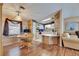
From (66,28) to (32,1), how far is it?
0.92 m

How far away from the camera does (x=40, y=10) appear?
2371mm

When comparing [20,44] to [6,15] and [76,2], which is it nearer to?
[6,15]

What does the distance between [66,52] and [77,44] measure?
1.20ft

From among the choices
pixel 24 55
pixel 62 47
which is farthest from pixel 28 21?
pixel 62 47

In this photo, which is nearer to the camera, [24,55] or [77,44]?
[24,55]

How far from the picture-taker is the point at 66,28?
7.86 feet

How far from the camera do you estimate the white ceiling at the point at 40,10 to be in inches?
90.2

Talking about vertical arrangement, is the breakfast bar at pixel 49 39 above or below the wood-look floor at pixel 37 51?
above

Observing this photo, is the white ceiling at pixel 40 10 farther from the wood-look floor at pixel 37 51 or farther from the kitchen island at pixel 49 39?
the wood-look floor at pixel 37 51

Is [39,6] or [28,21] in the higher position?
[39,6]

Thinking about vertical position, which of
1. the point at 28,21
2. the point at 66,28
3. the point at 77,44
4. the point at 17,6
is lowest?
the point at 77,44

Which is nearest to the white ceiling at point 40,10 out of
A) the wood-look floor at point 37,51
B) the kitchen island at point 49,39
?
the kitchen island at point 49,39

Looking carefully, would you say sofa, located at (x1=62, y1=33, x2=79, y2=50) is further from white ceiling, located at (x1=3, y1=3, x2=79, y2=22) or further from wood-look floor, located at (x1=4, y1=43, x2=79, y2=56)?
white ceiling, located at (x1=3, y1=3, x2=79, y2=22)

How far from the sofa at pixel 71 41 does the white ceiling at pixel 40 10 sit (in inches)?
18.4
